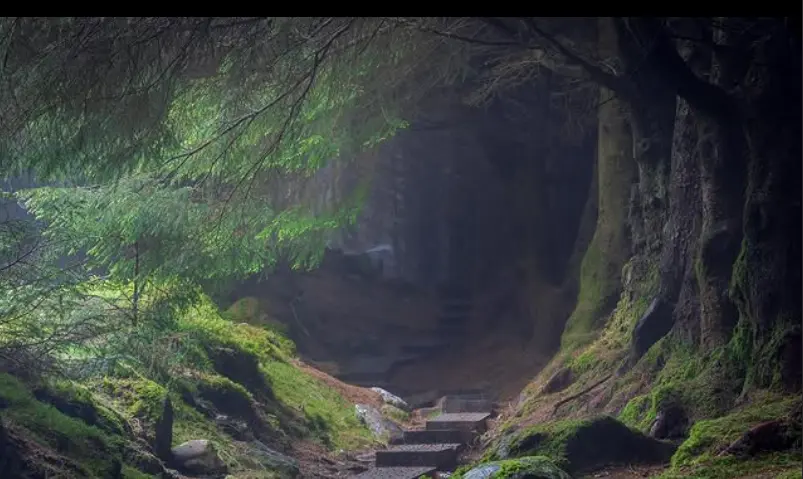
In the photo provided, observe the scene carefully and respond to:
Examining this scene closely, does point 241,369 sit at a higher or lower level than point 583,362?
higher

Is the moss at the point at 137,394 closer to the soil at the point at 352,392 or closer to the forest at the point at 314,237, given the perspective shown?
the forest at the point at 314,237

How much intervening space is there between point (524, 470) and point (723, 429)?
1710mm

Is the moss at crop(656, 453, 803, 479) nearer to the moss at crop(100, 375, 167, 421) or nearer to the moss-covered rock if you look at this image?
the moss-covered rock

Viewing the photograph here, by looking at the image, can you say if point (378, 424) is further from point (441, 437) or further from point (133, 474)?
point (133, 474)

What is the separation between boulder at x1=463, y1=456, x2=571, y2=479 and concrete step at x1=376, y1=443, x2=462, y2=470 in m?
4.12

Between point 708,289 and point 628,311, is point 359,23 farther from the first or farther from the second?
point 628,311

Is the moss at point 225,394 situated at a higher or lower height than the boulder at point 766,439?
higher

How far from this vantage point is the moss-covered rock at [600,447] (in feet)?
30.1

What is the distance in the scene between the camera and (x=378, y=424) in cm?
1598

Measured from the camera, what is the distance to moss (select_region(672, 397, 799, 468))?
815 centimetres

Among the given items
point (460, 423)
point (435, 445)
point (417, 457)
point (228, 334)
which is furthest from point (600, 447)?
point (228, 334)

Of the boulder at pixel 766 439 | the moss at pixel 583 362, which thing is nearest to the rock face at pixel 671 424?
the boulder at pixel 766 439

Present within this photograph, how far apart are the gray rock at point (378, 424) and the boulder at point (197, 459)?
15.5 feet

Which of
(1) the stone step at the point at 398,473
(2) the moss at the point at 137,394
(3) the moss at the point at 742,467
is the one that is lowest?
(1) the stone step at the point at 398,473
